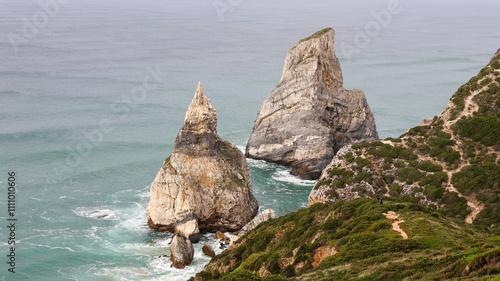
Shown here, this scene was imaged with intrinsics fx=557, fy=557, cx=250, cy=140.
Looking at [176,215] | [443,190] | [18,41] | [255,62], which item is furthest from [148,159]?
[18,41]

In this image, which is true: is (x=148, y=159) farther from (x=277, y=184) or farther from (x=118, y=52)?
(x=118, y=52)

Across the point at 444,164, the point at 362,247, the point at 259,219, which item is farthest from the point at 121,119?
the point at 362,247

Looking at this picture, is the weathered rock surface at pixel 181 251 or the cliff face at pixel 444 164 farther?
the weathered rock surface at pixel 181 251

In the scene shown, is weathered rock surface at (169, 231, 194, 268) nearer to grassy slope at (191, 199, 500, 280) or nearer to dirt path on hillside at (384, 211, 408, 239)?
grassy slope at (191, 199, 500, 280)

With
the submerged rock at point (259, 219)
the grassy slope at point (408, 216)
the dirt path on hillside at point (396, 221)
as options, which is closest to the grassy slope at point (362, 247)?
the grassy slope at point (408, 216)

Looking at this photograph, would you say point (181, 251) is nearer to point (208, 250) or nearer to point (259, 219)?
point (208, 250)

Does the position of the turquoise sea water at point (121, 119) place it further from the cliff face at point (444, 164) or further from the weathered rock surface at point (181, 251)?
the cliff face at point (444, 164)
